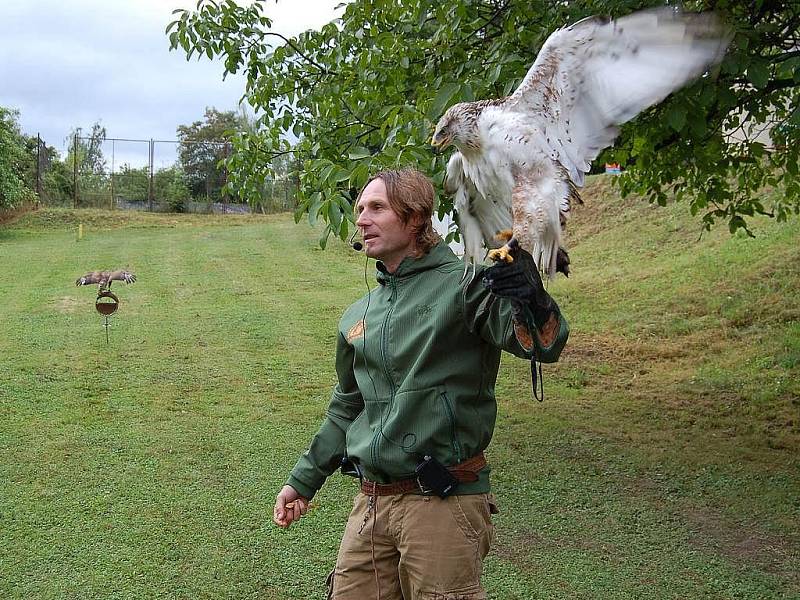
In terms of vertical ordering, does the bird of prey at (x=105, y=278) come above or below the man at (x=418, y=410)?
below

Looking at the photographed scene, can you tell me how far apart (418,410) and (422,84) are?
A: 3112 mm

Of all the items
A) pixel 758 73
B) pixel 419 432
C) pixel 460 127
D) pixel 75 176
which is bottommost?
pixel 419 432

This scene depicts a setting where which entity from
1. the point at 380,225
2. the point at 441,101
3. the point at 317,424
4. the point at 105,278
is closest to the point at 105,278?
the point at 105,278

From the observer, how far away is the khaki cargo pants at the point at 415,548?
6.31ft

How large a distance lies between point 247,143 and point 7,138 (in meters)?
19.3

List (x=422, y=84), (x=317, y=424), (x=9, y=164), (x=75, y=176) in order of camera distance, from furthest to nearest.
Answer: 1. (x=75, y=176)
2. (x=9, y=164)
3. (x=317, y=424)
4. (x=422, y=84)

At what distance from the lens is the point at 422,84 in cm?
468

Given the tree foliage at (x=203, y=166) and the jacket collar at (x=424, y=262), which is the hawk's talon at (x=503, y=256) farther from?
the tree foliage at (x=203, y=166)

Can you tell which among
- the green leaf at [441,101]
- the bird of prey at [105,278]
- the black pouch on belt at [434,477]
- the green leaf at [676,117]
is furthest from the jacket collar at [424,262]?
the bird of prey at [105,278]

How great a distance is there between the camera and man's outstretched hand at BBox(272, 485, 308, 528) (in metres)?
2.40

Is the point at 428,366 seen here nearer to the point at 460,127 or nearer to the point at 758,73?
the point at 460,127

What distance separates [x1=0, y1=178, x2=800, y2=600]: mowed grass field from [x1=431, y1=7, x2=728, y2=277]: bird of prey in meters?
2.43

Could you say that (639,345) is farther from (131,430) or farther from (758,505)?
(131,430)

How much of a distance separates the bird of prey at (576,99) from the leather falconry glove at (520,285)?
25 centimetres
